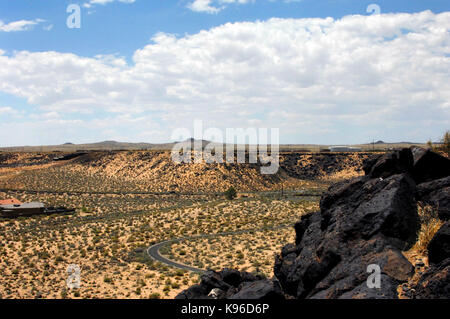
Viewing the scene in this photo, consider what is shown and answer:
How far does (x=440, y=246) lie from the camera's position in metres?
10.2

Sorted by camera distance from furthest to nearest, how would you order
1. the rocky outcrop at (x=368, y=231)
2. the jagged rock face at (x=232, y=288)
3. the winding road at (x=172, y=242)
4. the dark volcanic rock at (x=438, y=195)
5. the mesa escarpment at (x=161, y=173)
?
1. the mesa escarpment at (x=161, y=173)
2. the winding road at (x=172, y=242)
3. the dark volcanic rock at (x=438, y=195)
4. the jagged rock face at (x=232, y=288)
5. the rocky outcrop at (x=368, y=231)

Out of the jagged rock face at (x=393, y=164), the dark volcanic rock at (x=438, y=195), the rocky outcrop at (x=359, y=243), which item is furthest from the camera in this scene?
the jagged rock face at (x=393, y=164)

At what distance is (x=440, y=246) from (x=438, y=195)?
343 cm

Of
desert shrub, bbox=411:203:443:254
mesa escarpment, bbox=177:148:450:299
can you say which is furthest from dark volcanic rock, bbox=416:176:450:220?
desert shrub, bbox=411:203:443:254

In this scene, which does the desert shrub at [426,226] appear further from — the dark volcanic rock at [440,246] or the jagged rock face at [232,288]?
the jagged rock face at [232,288]

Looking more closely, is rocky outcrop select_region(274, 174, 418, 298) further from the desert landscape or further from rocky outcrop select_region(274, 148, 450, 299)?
the desert landscape

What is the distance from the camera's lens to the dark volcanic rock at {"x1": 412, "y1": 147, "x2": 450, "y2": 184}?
575 inches

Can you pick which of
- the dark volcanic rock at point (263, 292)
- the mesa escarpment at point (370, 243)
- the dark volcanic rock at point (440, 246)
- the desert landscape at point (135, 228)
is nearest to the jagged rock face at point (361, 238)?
the mesa escarpment at point (370, 243)

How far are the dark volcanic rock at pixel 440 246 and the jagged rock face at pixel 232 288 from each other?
4.38 meters

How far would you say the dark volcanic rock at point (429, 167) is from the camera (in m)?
14.6
